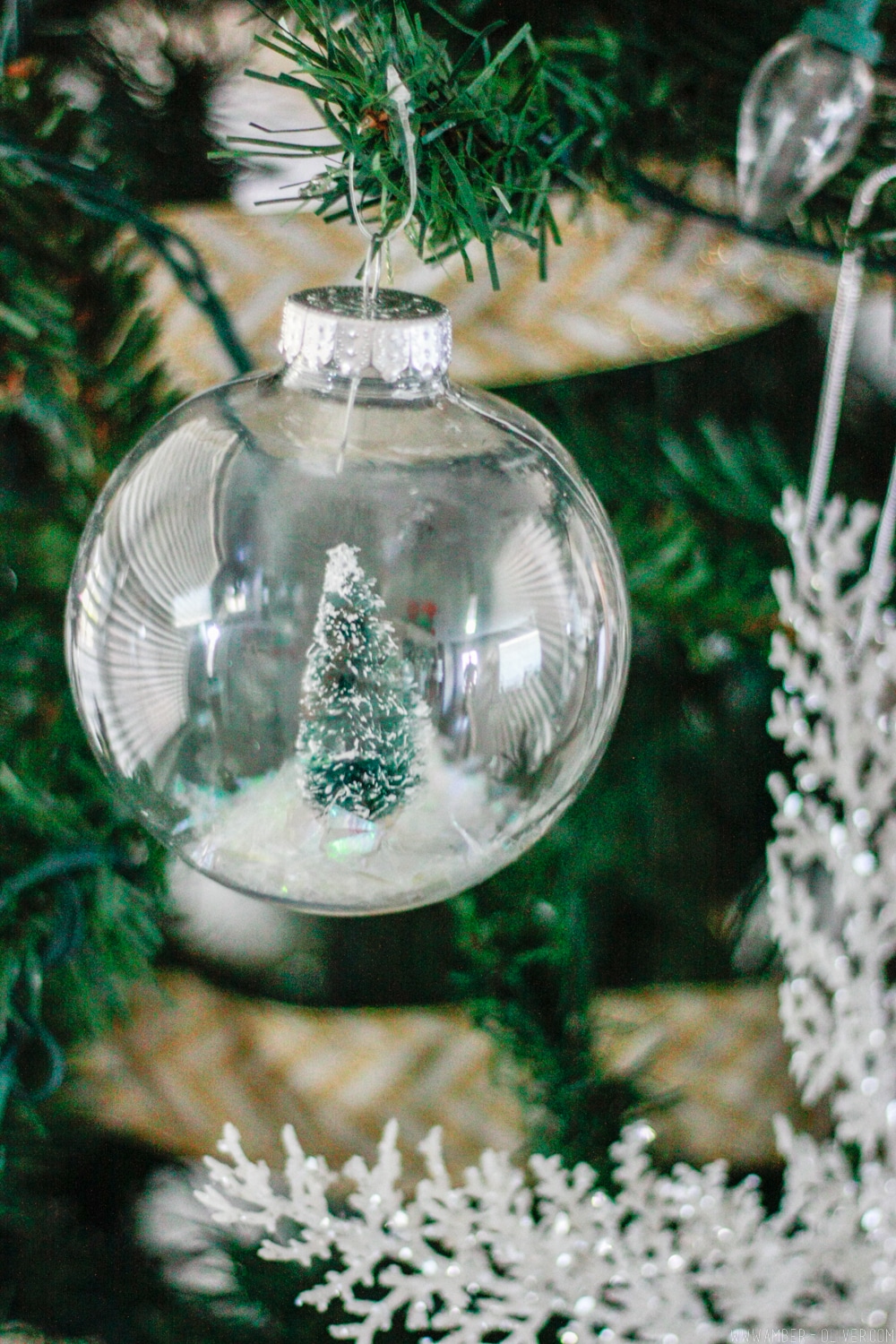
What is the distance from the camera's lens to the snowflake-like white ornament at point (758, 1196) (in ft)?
1.41

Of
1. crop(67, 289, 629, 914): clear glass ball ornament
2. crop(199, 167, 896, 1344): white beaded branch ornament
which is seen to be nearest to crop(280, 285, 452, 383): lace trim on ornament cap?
crop(67, 289, 629, 914): clear glass ball ornament

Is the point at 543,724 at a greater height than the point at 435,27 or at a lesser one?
lesser

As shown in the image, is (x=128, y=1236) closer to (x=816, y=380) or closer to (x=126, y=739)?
(x=126, y=739)

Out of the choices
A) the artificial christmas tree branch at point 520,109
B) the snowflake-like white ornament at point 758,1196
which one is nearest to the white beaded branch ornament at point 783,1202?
the snowflake-like white ornament at point 758,1196

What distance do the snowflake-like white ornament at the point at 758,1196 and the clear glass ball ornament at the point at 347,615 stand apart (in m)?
0.20

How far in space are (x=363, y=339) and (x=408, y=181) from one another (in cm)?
4

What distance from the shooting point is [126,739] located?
26 centimetres

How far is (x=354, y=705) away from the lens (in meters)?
0.24

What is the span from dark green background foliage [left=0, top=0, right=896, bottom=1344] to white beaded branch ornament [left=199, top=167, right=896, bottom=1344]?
0.05 metres

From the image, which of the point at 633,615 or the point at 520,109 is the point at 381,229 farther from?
the point at 633,615

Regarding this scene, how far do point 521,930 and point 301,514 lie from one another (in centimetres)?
32

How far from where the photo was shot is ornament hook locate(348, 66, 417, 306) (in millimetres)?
213

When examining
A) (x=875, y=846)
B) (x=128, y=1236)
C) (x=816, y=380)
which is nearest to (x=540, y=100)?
(x=816, y=380)

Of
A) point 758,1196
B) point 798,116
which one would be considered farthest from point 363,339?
→ point 758,1196
